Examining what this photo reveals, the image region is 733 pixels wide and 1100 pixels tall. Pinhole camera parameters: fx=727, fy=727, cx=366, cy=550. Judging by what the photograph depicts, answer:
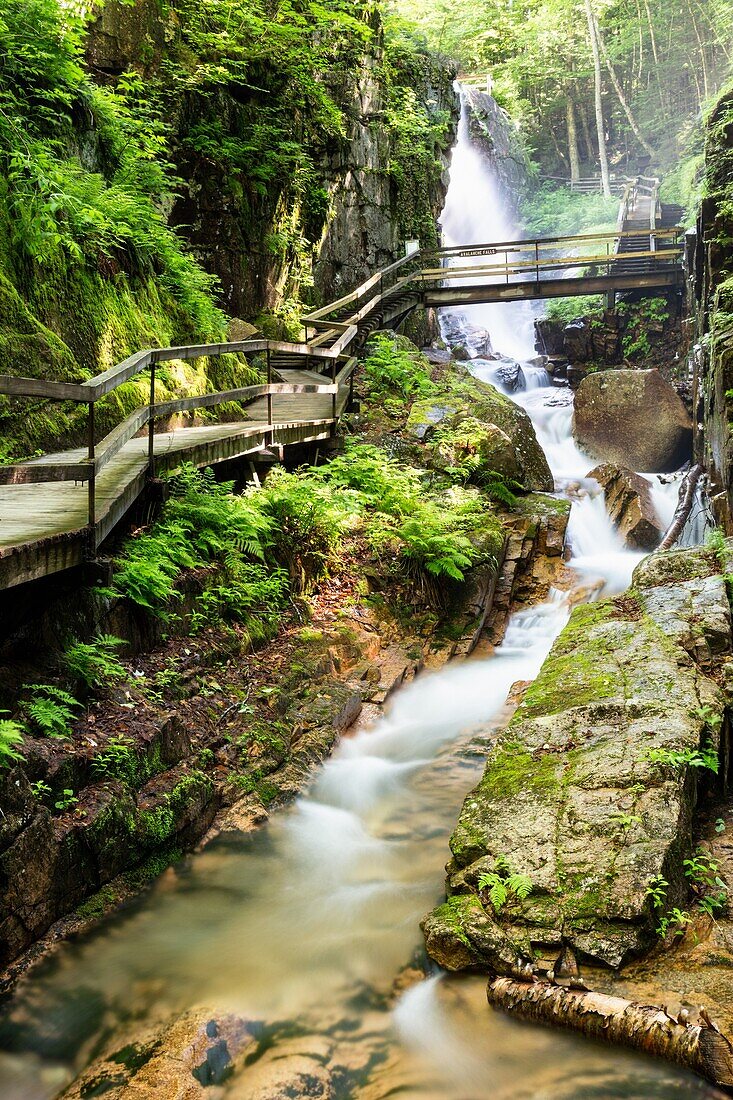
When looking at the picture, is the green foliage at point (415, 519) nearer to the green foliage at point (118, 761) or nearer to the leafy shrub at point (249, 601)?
the leafy shrub at point (249, 601)

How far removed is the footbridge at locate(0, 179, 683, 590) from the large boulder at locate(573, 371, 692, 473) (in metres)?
4.42

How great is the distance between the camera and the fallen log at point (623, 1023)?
2896 millimetres

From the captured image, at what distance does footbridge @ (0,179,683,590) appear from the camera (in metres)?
4.34

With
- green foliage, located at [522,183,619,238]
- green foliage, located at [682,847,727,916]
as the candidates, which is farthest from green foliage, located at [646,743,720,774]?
green foliage, located at [522,183,619,238]

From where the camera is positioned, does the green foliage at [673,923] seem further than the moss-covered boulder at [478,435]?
No

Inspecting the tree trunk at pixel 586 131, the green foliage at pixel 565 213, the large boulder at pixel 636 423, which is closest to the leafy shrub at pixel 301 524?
the large boulder at pixel 636 423

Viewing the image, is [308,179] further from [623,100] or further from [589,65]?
[589,65]

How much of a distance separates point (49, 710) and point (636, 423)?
1353 centimetres

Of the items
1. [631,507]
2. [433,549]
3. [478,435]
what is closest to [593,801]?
[433,549]

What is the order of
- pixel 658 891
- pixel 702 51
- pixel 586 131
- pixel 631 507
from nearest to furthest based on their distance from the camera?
pixel 658 891
pixel 631 507
pixel 702 51
pixel 586 131

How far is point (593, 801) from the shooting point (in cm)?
418

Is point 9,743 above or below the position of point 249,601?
below

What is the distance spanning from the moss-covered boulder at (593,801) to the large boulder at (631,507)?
542cm

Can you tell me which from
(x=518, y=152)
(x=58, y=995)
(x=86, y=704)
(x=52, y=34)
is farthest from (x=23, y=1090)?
(x=518, y=152)
